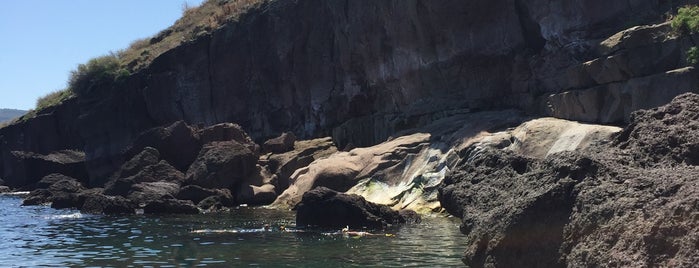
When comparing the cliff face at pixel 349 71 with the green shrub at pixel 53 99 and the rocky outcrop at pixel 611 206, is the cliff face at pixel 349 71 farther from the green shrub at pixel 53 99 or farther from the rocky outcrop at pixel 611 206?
the rocky outcrop at pixel 611 206

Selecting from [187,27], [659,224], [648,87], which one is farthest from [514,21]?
[187,27]

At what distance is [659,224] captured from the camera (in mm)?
7652

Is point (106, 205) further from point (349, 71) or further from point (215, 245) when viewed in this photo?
point (349, 71)

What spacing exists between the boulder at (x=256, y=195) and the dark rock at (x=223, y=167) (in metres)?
1.29

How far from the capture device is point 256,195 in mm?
40125

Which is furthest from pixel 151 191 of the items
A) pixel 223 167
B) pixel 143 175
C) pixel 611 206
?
pixel 611 206

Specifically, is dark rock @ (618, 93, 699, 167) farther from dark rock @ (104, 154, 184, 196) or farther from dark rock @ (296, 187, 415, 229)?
dark rock @ (104, 154, 184, 196)

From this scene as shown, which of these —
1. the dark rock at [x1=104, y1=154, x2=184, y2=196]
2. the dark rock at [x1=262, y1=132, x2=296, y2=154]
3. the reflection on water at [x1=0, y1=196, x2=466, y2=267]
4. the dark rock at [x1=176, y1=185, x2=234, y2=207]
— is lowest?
the reflection on water at [x1=0, y1=196, x2=466, y2=267]

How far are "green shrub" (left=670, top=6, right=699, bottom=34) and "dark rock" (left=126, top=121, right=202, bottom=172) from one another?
3001 cm

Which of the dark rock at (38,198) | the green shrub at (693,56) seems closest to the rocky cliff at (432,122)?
the dark rock at (38,198)

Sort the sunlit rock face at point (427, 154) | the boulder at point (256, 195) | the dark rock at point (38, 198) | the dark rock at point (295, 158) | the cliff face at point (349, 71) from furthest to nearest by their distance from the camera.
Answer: the dark rock at point (38, 198)
the dark rock at point (295, 158)
the boulder at point (256, 195)
the cliff face at point (349, 71)
the sunlit rock face at point (427, 154)

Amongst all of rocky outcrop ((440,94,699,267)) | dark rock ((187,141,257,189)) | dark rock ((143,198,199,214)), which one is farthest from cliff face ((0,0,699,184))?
rocky outcrop ((440,94,699,267))

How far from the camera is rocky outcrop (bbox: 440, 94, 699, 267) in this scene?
25.0ft

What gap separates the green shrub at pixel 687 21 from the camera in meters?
26.8
